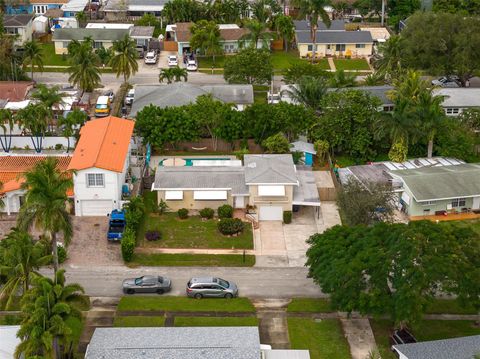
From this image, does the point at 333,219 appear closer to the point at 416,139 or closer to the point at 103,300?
the point at 416,139

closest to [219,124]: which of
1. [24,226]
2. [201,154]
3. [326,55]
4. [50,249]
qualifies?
[201,154]

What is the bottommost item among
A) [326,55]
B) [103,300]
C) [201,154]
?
[103,300]

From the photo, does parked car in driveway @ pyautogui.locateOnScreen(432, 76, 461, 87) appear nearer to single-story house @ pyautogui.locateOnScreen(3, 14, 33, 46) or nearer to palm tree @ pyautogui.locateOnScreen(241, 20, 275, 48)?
palm tree @ pyautogui.locateOnScreen(241, 20, 275, 48)

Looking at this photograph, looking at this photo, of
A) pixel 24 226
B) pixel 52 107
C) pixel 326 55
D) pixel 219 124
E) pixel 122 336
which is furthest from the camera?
pixel 326 55

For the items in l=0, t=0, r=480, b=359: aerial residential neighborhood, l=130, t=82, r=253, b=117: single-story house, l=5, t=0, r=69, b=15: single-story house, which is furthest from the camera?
l=5, t=0, r=69, b=15: single-story house

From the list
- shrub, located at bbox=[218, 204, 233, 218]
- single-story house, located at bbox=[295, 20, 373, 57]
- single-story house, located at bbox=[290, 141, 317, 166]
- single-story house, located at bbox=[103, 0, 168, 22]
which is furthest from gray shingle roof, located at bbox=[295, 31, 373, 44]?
shrub, located at bbox=[218, 204, 233, 218]

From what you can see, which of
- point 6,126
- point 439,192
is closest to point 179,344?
point 439,192
